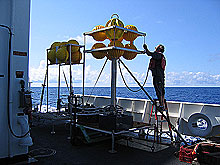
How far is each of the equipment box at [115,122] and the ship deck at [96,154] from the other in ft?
1.84

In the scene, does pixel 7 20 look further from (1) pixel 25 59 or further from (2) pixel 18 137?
(2) pixel 18 137

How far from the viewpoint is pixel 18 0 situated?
15.6 feet

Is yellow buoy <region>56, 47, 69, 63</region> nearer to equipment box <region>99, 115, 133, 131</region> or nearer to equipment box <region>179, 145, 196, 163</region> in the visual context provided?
equipment box <region>99, 115, 133, 131</region>

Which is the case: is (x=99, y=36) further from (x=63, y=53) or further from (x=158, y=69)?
(x=63, y=53)

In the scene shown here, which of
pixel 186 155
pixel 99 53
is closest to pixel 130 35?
pixel 99 53

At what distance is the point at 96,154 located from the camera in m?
5.58

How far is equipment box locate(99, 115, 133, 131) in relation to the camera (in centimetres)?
589

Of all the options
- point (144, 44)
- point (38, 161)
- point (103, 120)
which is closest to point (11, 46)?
point (38, 161)

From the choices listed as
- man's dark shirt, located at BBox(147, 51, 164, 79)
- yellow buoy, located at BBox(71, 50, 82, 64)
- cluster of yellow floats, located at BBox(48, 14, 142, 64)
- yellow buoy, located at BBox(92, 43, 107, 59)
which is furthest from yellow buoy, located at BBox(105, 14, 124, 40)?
yellow buoy, located at BBox(71, 50, 82, 64)

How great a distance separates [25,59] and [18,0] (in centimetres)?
122

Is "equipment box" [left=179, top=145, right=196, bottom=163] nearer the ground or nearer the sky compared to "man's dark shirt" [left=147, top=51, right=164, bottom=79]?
nearer the ground

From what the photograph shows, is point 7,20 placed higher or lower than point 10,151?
higher

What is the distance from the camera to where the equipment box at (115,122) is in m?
5.89

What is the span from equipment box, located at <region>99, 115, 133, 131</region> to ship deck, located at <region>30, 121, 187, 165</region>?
562 millimetres
